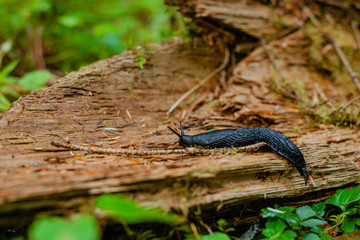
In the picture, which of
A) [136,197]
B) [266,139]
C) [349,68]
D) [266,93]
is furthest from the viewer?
[349,68]

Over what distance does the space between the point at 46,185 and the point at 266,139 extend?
2438 millimetres

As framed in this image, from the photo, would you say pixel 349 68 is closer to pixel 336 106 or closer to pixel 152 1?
pixel 336 106

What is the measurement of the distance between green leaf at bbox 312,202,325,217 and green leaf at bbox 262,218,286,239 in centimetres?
58

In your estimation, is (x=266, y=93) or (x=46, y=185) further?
(x=266, y=93)

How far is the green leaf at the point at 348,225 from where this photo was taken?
2.58m

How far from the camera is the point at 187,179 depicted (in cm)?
228

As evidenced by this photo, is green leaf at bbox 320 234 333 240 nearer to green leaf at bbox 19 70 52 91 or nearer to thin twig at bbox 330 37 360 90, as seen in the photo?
thin twig at bbox 330 37 360 90

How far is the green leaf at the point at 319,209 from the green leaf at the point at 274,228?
0.58 metres

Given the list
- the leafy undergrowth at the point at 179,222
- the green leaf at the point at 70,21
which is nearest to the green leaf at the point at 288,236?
the leafy undergrowth at the point at 179,222

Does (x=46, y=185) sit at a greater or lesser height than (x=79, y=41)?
lesser

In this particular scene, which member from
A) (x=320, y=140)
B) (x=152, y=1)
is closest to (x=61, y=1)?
(x=152, y=1)

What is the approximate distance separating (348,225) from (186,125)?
2.34 meters

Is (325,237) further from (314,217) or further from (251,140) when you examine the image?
(251,140)

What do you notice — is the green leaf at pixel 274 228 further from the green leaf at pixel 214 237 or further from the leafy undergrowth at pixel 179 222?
the green leaf at pixel 214 237
